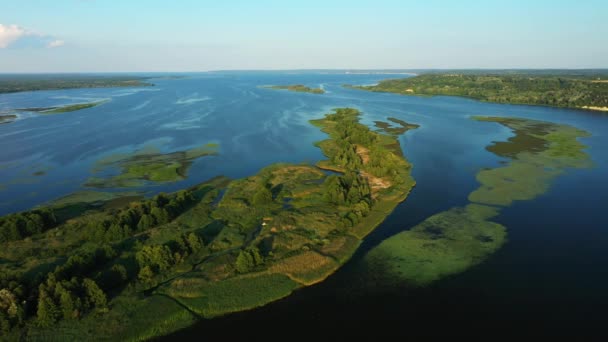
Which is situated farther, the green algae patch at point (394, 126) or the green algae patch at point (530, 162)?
the green algae patch at point (394, 126)

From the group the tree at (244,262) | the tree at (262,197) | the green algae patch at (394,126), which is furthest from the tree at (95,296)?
the green algae patch at (394,126)

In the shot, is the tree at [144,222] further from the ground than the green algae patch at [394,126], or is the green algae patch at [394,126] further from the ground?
the green algae patch at [394,126]

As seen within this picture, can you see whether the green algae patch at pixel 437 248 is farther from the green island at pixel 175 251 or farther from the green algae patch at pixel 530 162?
the green algae patch at pixel 530 162

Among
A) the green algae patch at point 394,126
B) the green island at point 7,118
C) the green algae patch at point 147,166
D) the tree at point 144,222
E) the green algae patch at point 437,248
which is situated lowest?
the green algae patch at point 437,248

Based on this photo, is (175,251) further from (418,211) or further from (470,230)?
(470,230)

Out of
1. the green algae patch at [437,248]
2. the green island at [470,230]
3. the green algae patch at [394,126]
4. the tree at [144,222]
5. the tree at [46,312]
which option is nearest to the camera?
the tree at [46,312]

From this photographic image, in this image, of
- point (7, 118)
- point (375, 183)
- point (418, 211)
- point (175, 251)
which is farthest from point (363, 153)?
point (7, 118)

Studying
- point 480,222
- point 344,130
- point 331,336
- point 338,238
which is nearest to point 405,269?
point 338,238

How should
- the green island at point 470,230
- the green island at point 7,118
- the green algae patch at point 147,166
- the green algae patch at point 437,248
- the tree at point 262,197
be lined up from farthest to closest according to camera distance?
1. the green island at point 7,118
2. the green algae patch at point 147,166
3. the tree at point 262,197
4. the green island at point 470,230
5. the green algae patch at point 437,248
